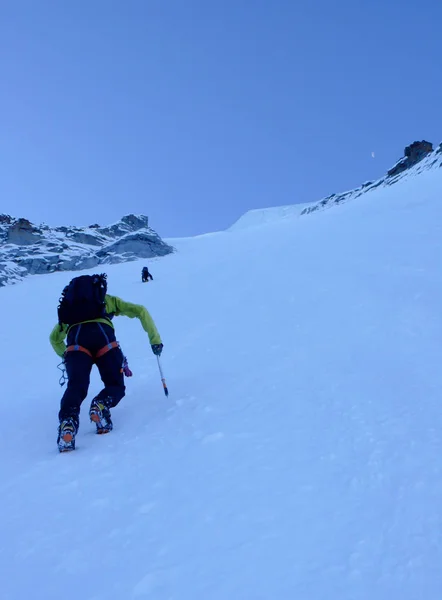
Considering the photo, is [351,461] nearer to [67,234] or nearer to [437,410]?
[437,410]

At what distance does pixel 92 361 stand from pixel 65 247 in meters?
88.2

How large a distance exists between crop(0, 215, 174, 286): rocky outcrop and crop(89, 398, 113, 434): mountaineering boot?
243 ft

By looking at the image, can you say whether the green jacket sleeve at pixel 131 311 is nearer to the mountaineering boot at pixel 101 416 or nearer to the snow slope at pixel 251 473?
the snow slope at pixel 251 473

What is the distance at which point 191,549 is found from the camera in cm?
248

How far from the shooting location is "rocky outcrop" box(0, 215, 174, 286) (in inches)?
3095

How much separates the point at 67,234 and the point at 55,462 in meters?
97.4

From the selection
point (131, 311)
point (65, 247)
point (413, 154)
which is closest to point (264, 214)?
point (413, 154)

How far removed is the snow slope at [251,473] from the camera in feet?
7.44

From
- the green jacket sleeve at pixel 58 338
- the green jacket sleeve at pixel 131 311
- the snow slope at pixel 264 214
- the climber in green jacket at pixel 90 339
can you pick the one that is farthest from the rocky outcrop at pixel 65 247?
the snow slope at pixel 264 214

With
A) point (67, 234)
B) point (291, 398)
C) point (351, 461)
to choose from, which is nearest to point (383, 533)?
point (351, 461)

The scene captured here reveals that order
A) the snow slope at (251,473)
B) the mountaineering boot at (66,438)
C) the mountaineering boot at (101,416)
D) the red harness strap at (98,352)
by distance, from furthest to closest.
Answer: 1. the red harness strap at (98,352)
2. the mountaineering boot at (101,416)
3. the mountaineering boot at (66,438)
4. the snow slope at (251,473)

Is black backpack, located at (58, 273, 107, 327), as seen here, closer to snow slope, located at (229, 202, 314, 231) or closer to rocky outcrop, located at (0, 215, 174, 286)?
rocky outcrop, located at (0, 215, 174, 286)

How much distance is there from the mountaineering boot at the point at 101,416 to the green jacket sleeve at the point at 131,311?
105 cm

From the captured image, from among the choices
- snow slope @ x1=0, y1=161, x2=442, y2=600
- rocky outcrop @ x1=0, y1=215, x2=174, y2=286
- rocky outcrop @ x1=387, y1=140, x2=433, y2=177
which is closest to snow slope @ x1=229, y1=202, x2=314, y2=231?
rocky outcrop @ x1=387, y1=140, x2=433, y2=177
